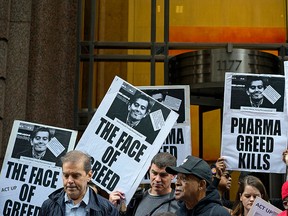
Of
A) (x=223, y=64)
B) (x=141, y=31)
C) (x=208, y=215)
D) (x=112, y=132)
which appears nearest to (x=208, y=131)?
(x=223, y=64)

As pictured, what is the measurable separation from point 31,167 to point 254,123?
8.10ft

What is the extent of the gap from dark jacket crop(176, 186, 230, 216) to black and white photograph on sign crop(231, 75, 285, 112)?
2341 millimetres

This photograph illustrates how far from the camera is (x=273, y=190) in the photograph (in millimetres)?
10578

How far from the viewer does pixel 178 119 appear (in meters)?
7.91

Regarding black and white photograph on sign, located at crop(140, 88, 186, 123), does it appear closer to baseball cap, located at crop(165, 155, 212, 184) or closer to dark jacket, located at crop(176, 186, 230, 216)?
baseball cap, located at crop(165, 155, 212, 184)

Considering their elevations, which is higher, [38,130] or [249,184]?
[38,130]

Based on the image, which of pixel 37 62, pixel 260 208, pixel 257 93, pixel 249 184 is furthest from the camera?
pixel 37 62

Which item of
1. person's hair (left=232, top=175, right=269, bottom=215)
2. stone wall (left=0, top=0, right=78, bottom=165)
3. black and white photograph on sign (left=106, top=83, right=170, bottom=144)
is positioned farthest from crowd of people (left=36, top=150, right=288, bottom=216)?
stone wall (left=0, top=0, right=78, bottom=165)

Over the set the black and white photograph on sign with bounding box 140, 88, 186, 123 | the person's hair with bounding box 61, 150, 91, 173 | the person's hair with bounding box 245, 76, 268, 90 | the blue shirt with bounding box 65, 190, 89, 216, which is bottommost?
the blue shirt with bounding box 65, 190, 89, 216

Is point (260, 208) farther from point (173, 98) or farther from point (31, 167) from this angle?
point (31, 167)

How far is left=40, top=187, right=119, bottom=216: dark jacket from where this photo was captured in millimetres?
5414

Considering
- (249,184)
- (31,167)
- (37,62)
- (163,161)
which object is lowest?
(249,184)

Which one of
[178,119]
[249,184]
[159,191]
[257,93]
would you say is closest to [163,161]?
[159,191]

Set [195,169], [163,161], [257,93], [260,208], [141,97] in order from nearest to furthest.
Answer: [195,169]
[163,161]
[260,208]
[141,97]
[257,93]
